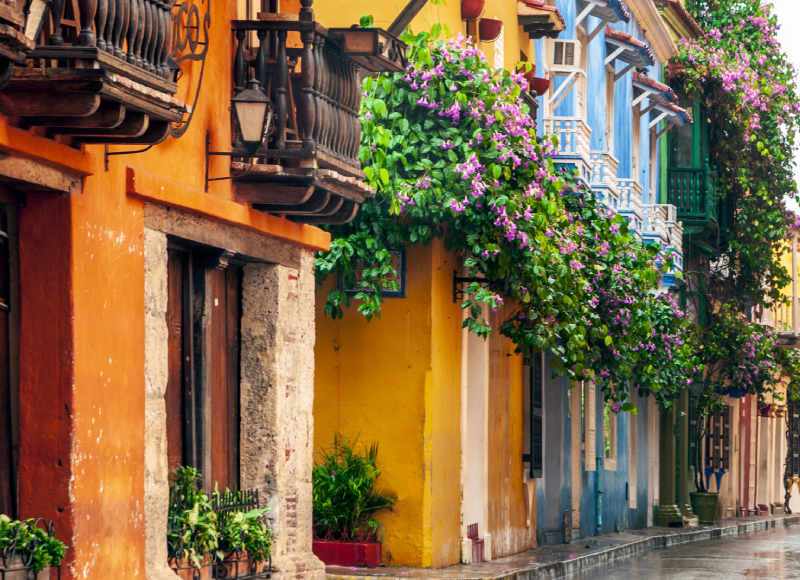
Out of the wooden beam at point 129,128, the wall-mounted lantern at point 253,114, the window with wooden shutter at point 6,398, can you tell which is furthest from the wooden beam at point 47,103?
the wall-mounted lantern at point 253,114

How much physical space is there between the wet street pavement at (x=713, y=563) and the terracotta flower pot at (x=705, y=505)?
385 cm

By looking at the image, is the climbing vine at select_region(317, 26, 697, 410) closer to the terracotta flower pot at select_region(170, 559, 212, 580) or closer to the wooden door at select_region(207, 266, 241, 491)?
the wooden door at select_region(207, 266, 241, 491)

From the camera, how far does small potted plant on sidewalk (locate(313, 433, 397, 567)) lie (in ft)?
42.9

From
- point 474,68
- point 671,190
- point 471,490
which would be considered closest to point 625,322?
point 471,490

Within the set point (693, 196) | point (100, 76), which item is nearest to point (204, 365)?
point (100, 76)

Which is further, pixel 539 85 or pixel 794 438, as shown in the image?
pixel 794 438

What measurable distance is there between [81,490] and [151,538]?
0.95 meters

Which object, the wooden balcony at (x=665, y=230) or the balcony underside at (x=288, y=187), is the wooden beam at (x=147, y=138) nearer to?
the balcony underside at (x=288, y=187)

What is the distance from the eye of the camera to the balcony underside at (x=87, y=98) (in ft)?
20.8

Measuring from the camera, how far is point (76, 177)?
23.4ft

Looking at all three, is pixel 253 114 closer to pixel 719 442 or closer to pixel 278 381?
pixel 278 381

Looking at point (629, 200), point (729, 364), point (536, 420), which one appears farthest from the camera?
point (729, 364)

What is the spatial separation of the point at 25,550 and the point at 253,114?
11.3 feet

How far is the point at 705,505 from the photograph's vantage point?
28.1 meters
